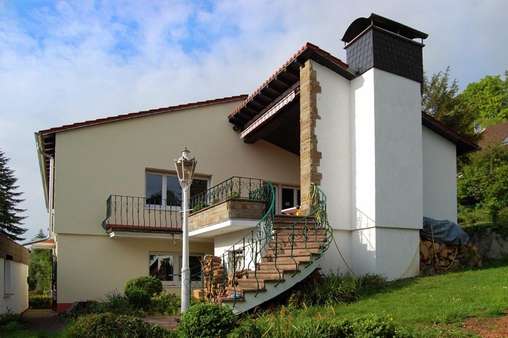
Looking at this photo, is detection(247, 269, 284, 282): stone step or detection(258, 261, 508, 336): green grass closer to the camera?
detection(258, 261, 508, 336): green grass

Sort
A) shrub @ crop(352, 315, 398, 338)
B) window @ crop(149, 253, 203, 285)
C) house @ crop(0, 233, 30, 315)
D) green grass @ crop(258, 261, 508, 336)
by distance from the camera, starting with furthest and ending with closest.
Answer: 1. window @ crop(149, 253, 203, 285)
2. house @ crop(0, 233, 30, 315)
3. green grass @ crop(258, 261, 508, 336)
4. shrub @ crop(352, 315, 398, 338)

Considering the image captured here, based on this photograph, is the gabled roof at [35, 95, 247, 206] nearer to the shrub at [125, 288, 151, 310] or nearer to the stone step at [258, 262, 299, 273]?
the shrub at [125, 288, 151, 310]

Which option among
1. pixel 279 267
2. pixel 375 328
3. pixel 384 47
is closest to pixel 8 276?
pixel 279 267

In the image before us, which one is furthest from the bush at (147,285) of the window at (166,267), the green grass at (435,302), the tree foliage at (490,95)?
the tree foliage at (490,95)

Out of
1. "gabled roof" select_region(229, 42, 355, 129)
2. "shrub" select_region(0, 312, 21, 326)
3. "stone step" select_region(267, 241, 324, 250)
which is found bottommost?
"shrub" select_region(0, 312, 21, 326)

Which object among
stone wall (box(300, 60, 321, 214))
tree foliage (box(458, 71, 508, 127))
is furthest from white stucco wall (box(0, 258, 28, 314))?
tree foliage (box(458, 71, 508, 127))

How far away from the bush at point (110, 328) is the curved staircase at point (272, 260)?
2.30 meters

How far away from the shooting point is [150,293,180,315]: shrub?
15.1 metres

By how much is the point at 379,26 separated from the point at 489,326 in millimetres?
9035

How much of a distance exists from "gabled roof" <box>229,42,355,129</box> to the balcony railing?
13.6 feet

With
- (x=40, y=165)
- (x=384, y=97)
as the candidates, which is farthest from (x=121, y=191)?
(x=384, y=97)

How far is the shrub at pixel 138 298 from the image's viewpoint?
15.3 m

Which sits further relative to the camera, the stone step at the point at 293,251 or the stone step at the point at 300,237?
the stone step at the point at 300,237

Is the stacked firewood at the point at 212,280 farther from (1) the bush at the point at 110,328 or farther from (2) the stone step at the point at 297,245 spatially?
(1) the bush at the point at 110,328
